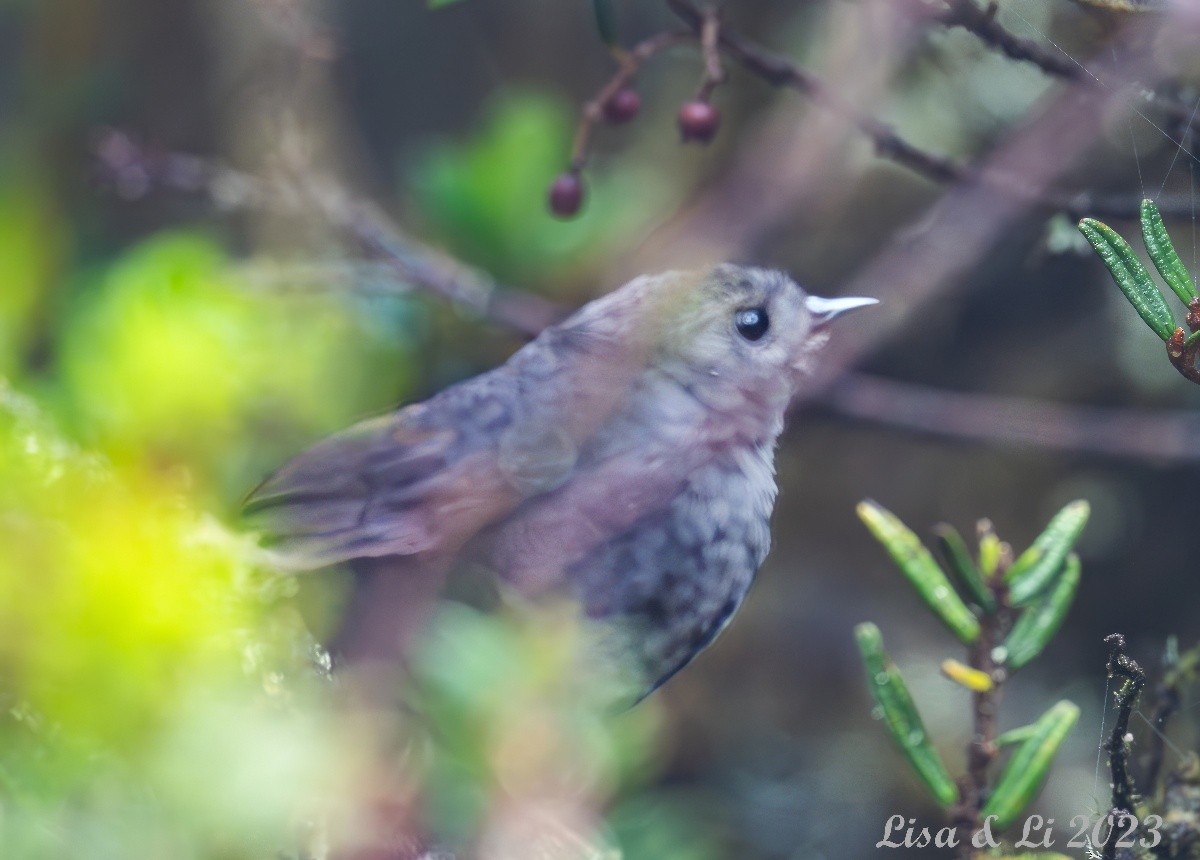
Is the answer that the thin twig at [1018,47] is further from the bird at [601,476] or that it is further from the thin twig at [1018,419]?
the thin twig at [1018,419]

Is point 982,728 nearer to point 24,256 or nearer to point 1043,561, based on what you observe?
point 1043,561

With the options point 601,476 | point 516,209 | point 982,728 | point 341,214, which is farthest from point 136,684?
point 341,214

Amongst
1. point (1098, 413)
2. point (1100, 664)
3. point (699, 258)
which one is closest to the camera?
point (699, 258)

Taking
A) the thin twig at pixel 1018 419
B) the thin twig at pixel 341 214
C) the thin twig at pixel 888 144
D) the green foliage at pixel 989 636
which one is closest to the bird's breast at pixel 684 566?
the green foliage at pixel 989 636

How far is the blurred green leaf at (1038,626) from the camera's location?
0.59m

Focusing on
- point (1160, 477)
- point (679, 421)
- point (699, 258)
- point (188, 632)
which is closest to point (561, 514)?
point (679, 421)

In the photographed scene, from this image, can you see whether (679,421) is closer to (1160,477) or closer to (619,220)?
(619,220)

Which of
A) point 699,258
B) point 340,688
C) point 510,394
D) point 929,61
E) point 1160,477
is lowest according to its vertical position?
point 340,688

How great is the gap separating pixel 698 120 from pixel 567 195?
0.37ft

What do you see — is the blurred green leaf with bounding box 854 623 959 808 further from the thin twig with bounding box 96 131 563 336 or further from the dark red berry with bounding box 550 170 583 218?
the thin twig with bounding box 96 131 563 336

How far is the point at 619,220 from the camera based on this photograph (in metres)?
1.11

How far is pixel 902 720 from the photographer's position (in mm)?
588

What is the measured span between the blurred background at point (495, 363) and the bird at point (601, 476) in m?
0.05

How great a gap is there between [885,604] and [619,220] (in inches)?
25.6
